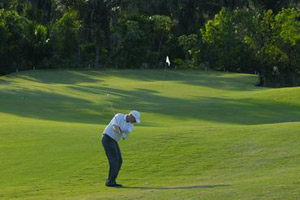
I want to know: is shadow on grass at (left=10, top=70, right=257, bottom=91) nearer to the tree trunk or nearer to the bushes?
the bushes

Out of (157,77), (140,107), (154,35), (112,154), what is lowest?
(140,107)

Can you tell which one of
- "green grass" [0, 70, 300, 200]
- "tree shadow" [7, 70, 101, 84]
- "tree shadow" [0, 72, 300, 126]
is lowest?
"tree shadow" [7, 70, 101, 84]

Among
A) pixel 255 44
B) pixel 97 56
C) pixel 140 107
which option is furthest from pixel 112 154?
pixel 97 56

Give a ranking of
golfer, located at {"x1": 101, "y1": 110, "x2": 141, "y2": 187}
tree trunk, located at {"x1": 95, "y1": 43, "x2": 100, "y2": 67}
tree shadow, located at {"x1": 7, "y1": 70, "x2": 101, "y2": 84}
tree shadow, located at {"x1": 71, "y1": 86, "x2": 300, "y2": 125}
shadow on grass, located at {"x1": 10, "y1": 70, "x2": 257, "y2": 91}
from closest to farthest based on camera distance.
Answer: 1. golfer, located at {"x1": 101, "y1": 110, "x2": 141, "y2": 187}
2. tree shadow, located at {"x1": 71, "y1": 86, "x2": 300, "y2": 125}
3. shadow on grass, located at {"x1": 10, "y1": 70, "x2": 257, "y2": 91}
4. tree shadow, located at {"x1": 7, "y1": 70, "x2": 101, "y2": 84}
5. tree trunk, located at {"x1": 95, "y1": 43, "x2": 100, "y2": 67}

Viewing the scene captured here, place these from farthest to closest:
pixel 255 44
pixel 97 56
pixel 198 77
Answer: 1. pixel 97 56
2. pixel 255 44
3. pixel 198 77

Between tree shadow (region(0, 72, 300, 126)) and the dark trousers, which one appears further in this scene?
tree shadow (region(0, 72, 300, 126))

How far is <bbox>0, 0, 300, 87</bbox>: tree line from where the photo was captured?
61719 millimetres

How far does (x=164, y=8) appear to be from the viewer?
7769 centimetres

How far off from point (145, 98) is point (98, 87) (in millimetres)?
7177

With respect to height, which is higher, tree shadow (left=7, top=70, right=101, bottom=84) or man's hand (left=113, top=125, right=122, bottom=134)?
man's hand (left=113, top=125, right=122, bottom=134)

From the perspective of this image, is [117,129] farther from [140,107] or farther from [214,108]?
[140,107]

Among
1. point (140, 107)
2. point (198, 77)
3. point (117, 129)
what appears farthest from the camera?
A: point (198, 77)

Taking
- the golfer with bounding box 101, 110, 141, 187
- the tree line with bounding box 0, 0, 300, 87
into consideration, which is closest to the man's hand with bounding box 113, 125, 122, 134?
the golfer with bounding box 101, 110, 141, 187

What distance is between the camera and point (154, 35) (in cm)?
7494
